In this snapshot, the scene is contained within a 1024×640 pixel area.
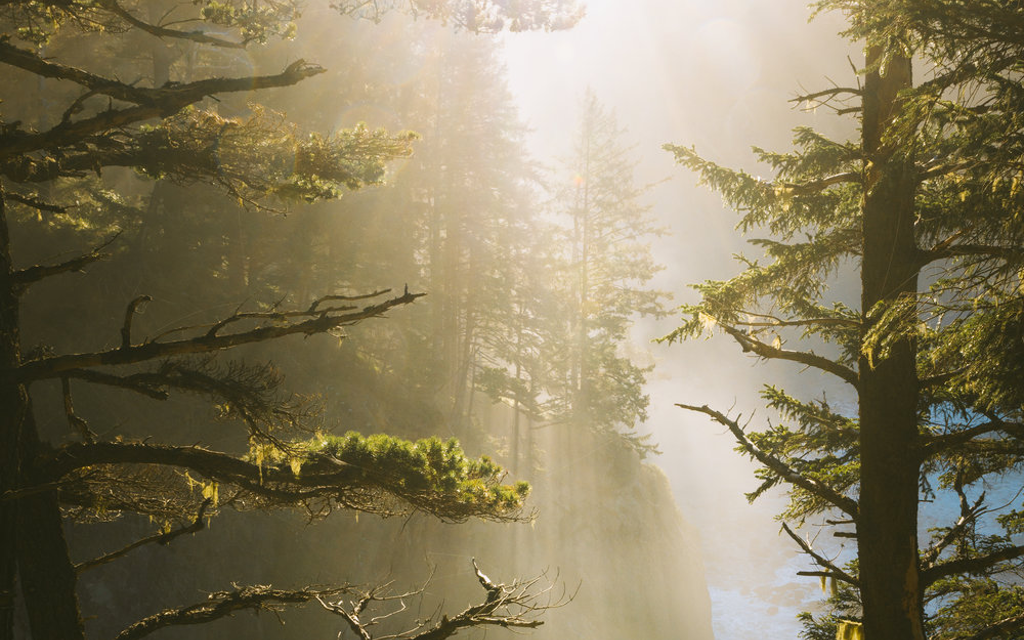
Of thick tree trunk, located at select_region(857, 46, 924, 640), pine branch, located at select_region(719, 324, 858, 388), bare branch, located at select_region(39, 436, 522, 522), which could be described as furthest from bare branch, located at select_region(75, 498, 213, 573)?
thick tree trunk, located at select_region(857, 46, 924, 640)

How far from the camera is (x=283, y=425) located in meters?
4.24

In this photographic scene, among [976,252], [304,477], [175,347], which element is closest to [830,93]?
[976,252]

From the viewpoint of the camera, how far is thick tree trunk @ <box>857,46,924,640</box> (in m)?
4.66

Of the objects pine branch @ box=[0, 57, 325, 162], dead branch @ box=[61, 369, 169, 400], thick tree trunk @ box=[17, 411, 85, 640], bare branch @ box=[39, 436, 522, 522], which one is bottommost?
thick tree trunk @ box=[17, 411, 85, 640]

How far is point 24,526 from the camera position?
383 centimetres

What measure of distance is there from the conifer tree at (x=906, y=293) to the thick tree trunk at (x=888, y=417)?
12mm

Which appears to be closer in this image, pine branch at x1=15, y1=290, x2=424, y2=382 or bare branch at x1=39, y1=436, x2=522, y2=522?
pine branch at x1=15, y1=290, x2=424, y2=382

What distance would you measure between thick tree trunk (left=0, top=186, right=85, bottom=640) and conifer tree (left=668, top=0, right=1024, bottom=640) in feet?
15.7

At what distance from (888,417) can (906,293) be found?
1.38m

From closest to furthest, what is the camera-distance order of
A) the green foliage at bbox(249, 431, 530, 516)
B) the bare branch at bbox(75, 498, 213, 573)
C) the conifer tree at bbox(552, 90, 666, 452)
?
the bare branch at bbox(75, 498, 213, 573), the green foliage at bbox(249, 431, 530, 516), the conifer tree at bbox(552, 90, 666, 452)

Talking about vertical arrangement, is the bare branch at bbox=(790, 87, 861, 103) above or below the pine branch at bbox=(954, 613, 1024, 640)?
above

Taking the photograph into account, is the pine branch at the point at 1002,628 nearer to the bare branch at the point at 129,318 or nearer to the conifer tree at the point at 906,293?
the conifer tree at the point at 906,293

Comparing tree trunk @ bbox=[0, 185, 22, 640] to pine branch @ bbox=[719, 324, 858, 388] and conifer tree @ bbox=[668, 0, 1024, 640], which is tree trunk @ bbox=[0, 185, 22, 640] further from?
pine branch @ bbox=[719, 324, 858, 388]

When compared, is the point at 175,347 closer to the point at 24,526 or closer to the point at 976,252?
the point at 24,526
